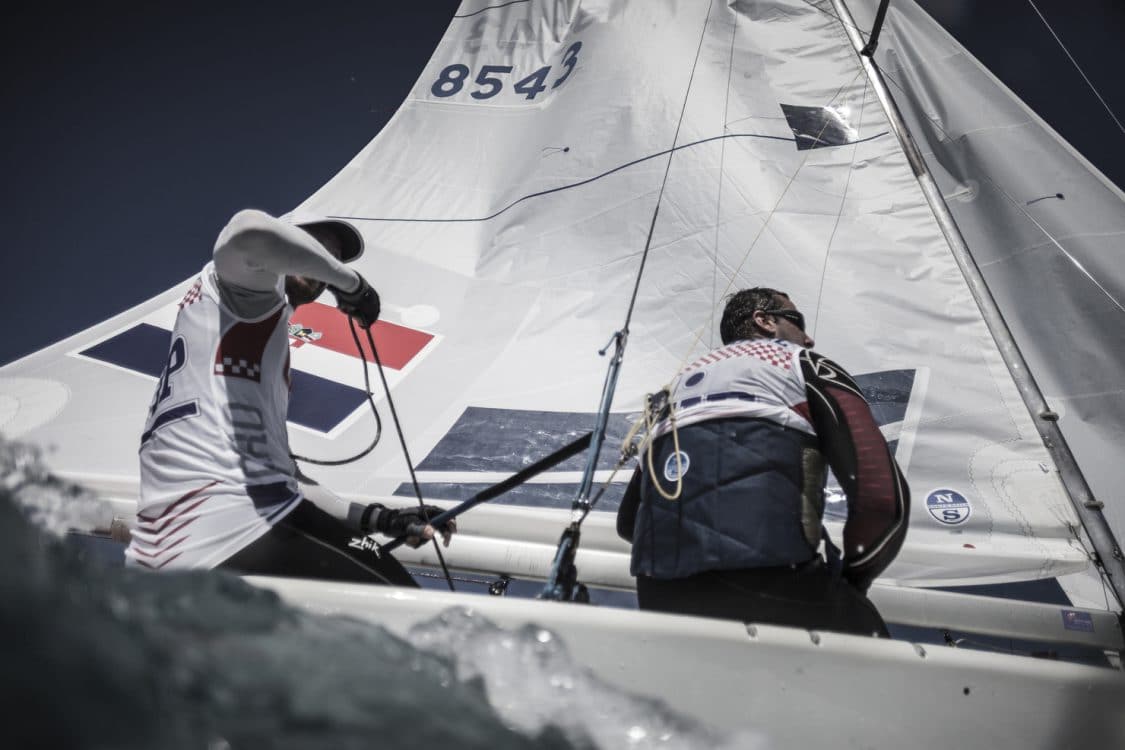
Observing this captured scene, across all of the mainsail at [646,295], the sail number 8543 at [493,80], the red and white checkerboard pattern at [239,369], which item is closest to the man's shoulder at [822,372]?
the mainsail at [646,295]

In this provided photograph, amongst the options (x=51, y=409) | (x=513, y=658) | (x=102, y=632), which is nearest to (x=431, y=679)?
(x=513, y=658)

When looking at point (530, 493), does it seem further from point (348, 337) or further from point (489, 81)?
point (489, 81)

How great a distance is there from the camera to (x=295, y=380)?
220 cm

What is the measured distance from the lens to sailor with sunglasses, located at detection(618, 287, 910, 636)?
35.7 inches

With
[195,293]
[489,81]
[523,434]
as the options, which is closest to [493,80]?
[489,81]

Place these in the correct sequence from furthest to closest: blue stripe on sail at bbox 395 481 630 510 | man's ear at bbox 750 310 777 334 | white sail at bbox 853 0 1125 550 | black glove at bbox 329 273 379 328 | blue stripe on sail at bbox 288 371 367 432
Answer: blue stripe on sail at bbox 288 371 367 432
blue stripe on sail at bbox 395 481 630 510
white sail at bbox 853 0 1125 550
man's ear at bbox 750 310 777 334
black glove at bbox 329 273 379 328

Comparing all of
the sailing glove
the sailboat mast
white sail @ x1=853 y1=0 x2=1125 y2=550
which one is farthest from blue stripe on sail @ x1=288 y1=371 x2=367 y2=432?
white sail @ x1=853 y1=0 x2=1125 y2=550

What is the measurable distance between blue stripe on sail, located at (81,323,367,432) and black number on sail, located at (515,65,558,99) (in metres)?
2.02

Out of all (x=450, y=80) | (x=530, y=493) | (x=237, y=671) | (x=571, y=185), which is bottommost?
(x=530, y=493)

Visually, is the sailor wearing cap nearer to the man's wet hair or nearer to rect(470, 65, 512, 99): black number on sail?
the man's wet hair

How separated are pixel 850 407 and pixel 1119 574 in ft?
2.40

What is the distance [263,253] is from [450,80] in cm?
316

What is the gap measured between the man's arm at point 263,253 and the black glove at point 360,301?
112 millimetres

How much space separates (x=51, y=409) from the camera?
6.61 feet
